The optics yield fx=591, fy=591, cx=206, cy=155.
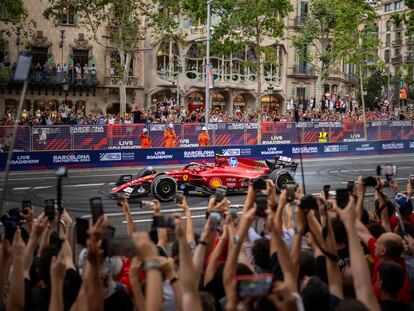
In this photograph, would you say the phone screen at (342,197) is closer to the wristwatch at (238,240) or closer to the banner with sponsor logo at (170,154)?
the wristwatch at (238,240)

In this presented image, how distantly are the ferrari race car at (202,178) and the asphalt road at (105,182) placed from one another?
35 cm

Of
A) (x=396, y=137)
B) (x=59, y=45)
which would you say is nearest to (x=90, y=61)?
(x=59, y=45)

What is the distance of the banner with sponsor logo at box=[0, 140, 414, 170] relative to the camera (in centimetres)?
2328

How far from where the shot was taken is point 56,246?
5.28 m

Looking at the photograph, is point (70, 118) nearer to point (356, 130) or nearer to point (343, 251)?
point (356, 130)

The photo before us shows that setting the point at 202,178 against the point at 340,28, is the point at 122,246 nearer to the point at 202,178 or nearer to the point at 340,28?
the point at 202,178

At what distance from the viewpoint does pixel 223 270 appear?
464cm

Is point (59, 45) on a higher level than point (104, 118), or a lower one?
higher

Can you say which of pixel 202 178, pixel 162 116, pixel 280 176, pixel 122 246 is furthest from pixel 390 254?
pixel 162 116

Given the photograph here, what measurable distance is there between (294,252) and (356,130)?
1185 inches

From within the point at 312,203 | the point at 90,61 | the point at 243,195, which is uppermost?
the point at 90,61

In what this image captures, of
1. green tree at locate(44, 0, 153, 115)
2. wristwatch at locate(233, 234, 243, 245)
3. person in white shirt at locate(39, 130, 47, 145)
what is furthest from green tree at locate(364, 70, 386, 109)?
wristwatch at locate(233, 234, 243, 245)

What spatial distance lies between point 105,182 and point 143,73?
84.3 ft

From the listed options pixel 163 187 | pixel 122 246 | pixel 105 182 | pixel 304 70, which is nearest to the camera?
pixel 122 246
